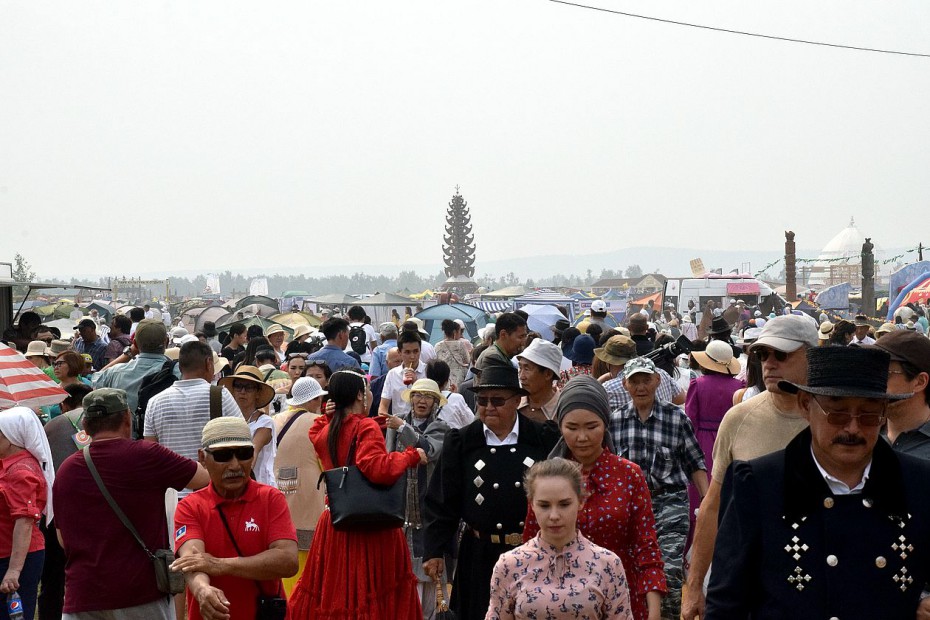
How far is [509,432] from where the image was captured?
4941 mm

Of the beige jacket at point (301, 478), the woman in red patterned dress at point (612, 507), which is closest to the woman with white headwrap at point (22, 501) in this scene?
the beige jacket at point (301, 478)

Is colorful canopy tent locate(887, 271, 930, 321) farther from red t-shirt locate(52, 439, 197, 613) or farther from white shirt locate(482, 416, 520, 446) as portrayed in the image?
red t-shirt locate(52, 439, 197, 613)

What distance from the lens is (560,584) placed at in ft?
12.1

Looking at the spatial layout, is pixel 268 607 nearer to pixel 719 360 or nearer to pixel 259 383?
pixel 259 383

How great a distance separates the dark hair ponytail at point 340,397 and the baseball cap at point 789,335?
7.13ft

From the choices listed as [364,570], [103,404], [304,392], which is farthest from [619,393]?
[103,404]

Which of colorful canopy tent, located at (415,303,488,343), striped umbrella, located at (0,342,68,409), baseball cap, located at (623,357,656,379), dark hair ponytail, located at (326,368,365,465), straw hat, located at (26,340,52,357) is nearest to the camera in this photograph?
dark hair ponytail, located at (326,368,365,465)

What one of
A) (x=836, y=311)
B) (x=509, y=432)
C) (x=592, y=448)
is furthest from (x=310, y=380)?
(x=836, y=311)

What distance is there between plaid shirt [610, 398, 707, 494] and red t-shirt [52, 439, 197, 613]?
243 centimetres

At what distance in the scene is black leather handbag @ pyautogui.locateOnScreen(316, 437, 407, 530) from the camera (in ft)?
17.2

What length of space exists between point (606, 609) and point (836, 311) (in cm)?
3464

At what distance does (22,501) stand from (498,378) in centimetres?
268

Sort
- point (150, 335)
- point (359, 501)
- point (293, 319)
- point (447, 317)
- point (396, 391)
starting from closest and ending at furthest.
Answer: point (359, 501)
point (150, 335)
point (396, 391)
point (447, 317)
point (293, 319)

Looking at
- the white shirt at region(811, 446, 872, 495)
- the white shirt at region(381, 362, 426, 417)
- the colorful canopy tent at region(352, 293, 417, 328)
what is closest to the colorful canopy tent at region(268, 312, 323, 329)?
the colorful canopy tent at region(352, 293, 417, 328)
